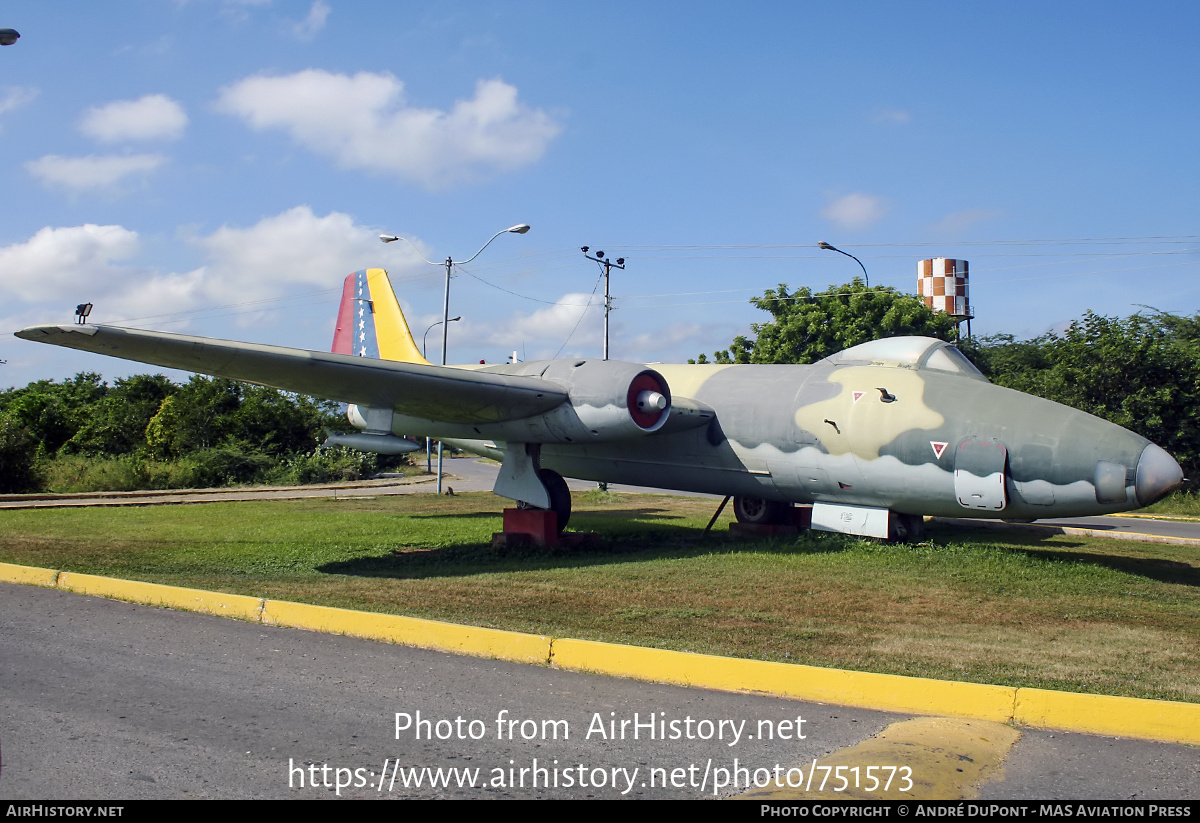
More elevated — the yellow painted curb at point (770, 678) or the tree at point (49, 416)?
the tree at point (49, 416)

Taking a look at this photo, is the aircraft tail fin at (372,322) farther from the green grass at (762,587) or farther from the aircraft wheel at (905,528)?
the aircraft wheel at (905,528)

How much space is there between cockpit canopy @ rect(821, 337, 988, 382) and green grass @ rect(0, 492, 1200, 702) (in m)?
2.52

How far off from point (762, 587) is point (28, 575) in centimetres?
873

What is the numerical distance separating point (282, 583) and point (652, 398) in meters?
5.43

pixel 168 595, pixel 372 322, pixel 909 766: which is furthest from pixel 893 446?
pixel 372 322

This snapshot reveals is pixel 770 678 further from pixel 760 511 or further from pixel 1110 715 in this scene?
pixel 760 511

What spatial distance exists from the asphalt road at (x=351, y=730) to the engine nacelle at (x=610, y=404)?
553 centimetres

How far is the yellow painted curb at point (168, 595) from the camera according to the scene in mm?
8492

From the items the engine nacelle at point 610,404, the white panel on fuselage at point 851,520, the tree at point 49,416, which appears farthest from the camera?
the tree at point 49,416

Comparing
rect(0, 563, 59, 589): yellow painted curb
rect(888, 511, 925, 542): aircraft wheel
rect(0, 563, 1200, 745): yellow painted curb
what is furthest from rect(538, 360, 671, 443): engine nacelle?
rect(0, 563, 59, 589): yellow painted curb

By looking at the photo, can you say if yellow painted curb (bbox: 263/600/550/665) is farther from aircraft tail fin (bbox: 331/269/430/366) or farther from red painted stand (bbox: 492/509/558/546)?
aircraft tail fin (bbox: 331/269/430/366)

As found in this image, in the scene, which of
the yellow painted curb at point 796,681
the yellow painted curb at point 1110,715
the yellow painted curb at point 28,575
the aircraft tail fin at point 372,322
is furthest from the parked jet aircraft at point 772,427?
the yellow painted curb at point 796,681

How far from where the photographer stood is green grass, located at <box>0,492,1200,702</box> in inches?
274
